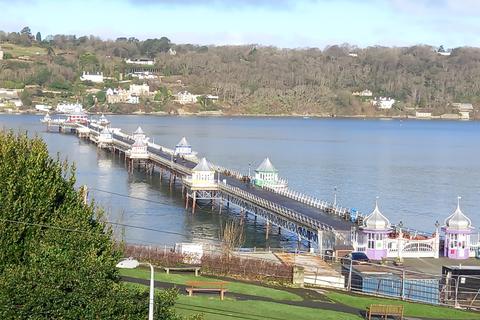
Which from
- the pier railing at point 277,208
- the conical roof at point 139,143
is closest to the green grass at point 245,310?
the pier railing at point 277,208

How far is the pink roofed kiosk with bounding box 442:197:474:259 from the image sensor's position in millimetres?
41000

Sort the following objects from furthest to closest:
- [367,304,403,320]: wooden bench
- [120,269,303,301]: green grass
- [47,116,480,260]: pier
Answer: [47,116,480,260]: pier
[120,269,303,301]: green grass
[367,304,403,320]: wooden bench

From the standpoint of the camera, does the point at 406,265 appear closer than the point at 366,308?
No

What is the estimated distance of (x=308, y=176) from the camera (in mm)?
96000

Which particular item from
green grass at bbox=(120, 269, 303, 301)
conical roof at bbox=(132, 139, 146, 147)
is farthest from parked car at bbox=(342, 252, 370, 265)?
conical roof at bbox=(132, 139, 146, 147)

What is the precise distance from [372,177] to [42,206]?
78.4 meters

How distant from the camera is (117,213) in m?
61.5

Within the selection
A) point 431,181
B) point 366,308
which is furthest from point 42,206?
point 431,181

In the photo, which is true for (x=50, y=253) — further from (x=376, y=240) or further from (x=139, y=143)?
(x=139, y=143)

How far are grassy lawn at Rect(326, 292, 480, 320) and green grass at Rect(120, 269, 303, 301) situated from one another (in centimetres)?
184

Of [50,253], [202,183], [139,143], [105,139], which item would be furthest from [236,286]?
[105,139]

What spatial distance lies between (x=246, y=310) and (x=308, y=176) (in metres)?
71.1

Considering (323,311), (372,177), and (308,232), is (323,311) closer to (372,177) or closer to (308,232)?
(308,232)

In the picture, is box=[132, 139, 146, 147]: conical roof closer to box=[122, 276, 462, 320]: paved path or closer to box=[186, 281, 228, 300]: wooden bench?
box=[122, 276, 462, 320]: paved path
